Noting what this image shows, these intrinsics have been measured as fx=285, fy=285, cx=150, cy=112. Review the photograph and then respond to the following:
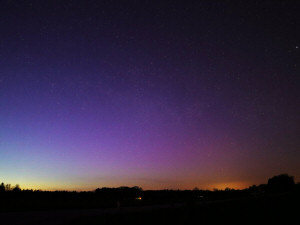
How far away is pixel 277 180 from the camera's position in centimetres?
12275

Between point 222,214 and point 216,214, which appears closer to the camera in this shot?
point 216,214

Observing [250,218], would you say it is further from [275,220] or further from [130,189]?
[130,189]

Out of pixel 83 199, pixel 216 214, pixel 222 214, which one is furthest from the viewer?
pixel 83 199

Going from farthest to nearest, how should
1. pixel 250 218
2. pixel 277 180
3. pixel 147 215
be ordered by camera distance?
pixel 277 180 < pixel 250 218 < pixel 147 215

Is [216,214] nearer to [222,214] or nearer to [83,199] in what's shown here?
[222,214]

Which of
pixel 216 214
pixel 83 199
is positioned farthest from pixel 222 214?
pixel 83 199

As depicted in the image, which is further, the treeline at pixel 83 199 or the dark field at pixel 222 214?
the treeline at pixel 83 199

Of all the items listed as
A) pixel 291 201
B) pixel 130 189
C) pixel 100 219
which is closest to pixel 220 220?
pixel 100 219

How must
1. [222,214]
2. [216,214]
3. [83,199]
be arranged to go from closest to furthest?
[216,214]
[222,214]
[83,199]

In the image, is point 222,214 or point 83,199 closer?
point 222,214

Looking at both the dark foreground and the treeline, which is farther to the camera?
the treeline

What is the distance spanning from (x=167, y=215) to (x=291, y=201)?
36.8ft

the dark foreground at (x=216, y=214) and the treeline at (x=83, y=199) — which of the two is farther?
the treeline at (x=83, y=199)

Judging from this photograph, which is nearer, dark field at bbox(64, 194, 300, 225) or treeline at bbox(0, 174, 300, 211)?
dark field at bbox(64, 194, 300, 225)
